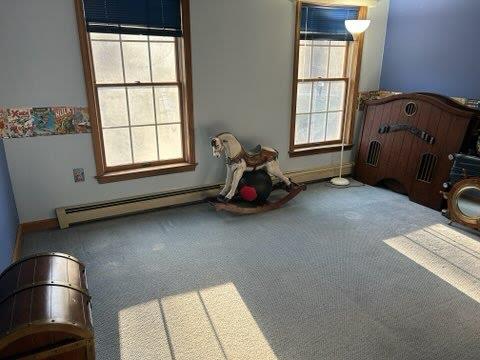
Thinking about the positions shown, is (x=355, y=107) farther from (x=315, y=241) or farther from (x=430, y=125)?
(x=315, y=241)

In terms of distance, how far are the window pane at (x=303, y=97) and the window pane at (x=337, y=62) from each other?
389mm

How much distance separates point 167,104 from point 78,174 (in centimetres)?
113

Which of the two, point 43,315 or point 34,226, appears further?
point 34,226

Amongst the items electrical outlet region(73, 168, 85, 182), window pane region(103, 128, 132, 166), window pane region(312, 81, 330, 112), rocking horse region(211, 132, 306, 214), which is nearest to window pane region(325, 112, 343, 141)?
window pane region(312, 81, 330, 112)

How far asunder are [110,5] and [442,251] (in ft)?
11.9

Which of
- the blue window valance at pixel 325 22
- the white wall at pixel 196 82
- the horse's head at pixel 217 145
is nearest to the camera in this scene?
the white wall at pixel 196 82

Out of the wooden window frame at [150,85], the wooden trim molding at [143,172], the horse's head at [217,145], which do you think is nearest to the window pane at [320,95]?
the horse's head at [217,145]

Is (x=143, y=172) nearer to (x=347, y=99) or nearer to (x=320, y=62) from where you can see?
(x=320, y=62)

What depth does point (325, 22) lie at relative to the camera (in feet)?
13.5

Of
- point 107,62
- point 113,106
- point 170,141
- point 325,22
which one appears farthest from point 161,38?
point 325,22

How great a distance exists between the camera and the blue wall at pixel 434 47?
11.9ft

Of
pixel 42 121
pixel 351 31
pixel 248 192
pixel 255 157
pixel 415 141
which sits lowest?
pixel 248 192

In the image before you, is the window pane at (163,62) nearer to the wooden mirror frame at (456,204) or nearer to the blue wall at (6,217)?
the blue wall at (6,217)

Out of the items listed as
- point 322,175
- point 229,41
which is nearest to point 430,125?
point 322,175
